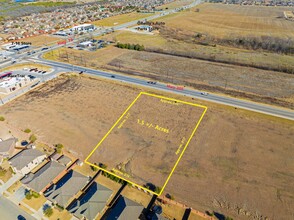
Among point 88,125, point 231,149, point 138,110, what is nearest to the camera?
point 231,149

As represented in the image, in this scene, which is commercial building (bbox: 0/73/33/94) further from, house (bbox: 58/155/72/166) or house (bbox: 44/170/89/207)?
house (bbox: 44/170/89/207)

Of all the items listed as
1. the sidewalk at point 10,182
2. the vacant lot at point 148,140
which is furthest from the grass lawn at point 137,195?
the sidewalk at point 10,182

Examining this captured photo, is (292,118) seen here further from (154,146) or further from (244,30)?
(244,30)

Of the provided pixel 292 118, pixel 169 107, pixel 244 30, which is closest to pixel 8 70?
pixel 169 107

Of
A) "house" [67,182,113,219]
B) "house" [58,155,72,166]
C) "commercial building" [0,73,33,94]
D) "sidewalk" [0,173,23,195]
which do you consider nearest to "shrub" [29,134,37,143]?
"sidewalk" [0,173,23,195]

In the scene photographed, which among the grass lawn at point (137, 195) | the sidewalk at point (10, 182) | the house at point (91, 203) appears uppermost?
the house at point (91, 203)

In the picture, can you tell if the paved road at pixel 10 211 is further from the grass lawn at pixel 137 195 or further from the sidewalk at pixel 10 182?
the grass lawn at pixel 137 195

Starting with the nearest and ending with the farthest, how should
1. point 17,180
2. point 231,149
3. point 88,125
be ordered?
point 17,180 → point 231,149 → point 88,125

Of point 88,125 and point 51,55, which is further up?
point 51,55
